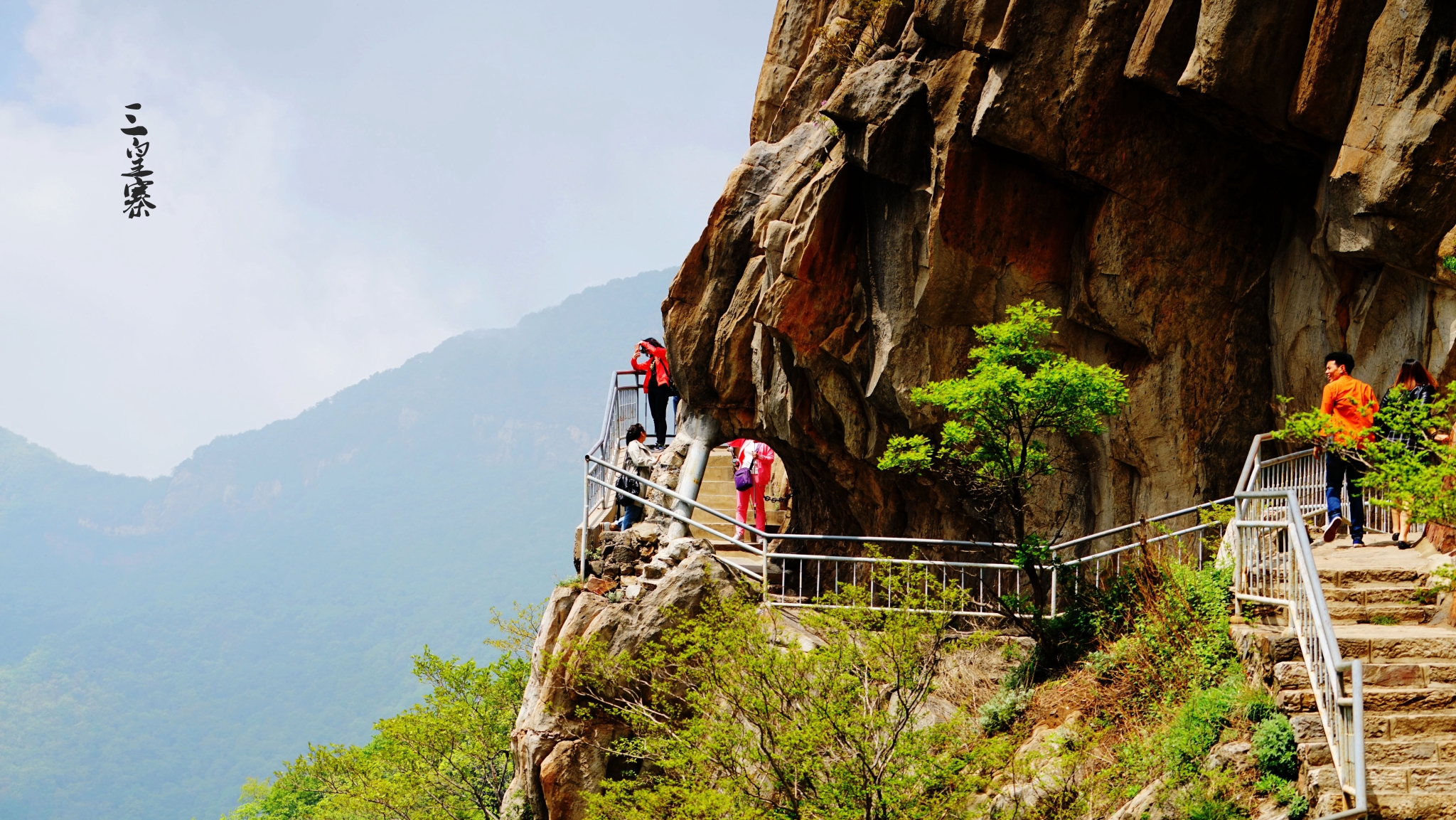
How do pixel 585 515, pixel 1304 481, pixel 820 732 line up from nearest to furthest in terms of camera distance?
pixel 820 732, pixel 1304 481, pixel 585 515

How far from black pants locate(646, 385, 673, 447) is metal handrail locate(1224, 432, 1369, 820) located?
12778 millimetres

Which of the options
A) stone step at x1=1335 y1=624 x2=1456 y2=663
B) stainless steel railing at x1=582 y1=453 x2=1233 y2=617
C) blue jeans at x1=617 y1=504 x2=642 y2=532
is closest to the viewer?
stone step at x1=1335 y1=624 x2=1456 y2=663

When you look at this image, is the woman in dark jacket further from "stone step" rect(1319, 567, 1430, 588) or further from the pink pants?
the pink pants

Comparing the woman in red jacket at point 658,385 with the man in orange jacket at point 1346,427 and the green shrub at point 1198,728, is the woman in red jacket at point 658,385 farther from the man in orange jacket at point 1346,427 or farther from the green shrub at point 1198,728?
the green shrub at point 1198,728

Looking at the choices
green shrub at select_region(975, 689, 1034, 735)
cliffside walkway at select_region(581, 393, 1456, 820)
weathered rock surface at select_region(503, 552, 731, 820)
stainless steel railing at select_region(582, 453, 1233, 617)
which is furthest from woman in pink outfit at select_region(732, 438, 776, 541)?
green shrub at select_region(975, 689, 1034, 735)

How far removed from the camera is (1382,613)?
8.82 meters

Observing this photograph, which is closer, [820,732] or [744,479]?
[820,732]

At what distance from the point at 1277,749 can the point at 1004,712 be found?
12.4ft

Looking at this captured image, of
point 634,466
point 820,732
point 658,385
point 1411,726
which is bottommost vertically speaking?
point 820,732

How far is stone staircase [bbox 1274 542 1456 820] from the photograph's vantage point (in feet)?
22.8

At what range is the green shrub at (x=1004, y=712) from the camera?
36.9 ft

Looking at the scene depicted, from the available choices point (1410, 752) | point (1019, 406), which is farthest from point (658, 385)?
point (1410, 752)

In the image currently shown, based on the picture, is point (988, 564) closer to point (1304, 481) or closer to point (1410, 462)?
point (1304, 481)

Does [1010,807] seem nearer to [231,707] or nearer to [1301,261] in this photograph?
[1301,261]
